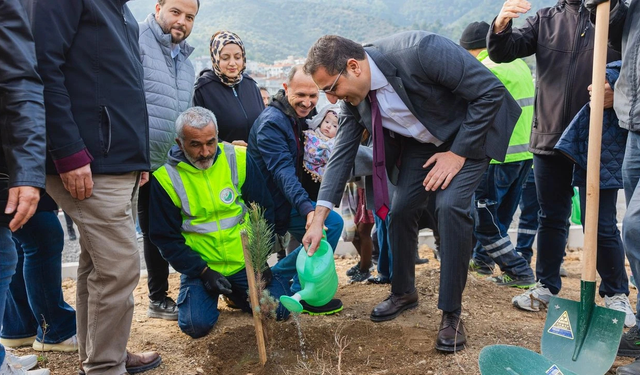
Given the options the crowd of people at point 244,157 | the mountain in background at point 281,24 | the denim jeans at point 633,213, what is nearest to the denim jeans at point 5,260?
the crowd of people at point 244,157

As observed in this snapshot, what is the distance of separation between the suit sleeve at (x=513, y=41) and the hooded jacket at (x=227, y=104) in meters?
1.84

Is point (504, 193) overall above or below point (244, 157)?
below

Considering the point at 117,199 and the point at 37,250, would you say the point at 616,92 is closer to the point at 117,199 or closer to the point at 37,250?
the point at 117,199

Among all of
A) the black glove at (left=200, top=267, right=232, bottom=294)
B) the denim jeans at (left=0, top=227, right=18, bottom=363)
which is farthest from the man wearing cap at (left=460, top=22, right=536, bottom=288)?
the denim jeans at (left=0, top=227, right=18, bottom=363)

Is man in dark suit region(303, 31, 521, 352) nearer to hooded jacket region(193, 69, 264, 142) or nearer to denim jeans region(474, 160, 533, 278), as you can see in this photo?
hooded jacket region(193, 69, 264, 142)

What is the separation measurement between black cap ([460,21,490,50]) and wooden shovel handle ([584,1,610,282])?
2.44 meters

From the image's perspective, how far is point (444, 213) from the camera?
10.3ft

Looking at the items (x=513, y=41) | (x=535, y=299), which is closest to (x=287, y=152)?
(x=513, y=41)

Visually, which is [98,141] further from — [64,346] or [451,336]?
[451,336]

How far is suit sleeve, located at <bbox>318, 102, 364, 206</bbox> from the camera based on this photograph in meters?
3.45

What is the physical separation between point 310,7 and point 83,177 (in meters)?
75.2

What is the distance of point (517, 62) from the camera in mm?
5312

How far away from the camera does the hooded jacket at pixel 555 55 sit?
361cm

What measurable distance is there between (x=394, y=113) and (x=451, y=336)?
1248mm
